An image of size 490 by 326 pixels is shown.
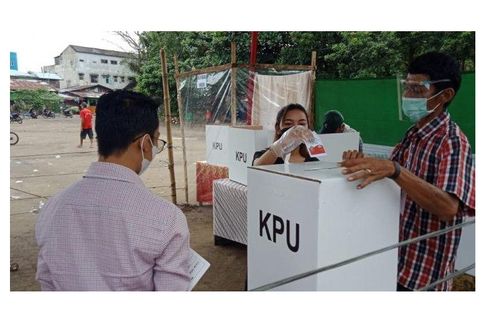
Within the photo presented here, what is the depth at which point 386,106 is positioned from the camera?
456 cm

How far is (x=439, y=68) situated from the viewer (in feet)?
5.63

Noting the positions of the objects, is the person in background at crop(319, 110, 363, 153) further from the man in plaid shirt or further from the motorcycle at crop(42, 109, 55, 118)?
the motorcycle at crop(42, 109, 55, 118)

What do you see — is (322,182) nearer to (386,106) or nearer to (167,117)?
(386,106)

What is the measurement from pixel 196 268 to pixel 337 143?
2.77m

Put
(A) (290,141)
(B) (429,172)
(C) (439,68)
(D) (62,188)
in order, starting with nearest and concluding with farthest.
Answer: (B) (429,172) → (C) (439,68) → (A) (290,141) → (D) (62,188)

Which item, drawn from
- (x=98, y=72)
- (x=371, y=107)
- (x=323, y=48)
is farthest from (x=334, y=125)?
(x=98, y=72)

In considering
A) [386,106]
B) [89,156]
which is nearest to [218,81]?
[386,106]

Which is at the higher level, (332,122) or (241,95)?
(241,95)

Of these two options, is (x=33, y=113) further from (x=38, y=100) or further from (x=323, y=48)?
(x=323, y=48)

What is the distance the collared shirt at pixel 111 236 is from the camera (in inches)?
46.0

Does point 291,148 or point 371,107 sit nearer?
point 291,148

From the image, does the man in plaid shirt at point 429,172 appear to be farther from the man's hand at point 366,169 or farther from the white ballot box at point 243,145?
the white ballot box at point 243,145

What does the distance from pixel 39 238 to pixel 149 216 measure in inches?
13.6

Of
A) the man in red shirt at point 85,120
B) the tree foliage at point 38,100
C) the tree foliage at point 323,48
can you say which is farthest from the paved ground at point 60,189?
the tree foliage at point 38,100
